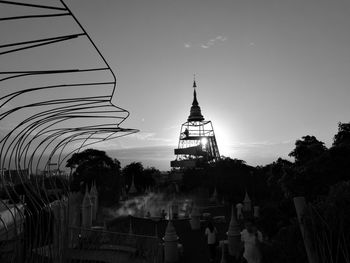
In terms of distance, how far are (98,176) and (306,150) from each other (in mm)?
27787

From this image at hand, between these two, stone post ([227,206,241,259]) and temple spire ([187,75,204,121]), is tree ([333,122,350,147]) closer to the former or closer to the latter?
stone post ([227,206,241,259])

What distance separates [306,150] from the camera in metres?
15.7

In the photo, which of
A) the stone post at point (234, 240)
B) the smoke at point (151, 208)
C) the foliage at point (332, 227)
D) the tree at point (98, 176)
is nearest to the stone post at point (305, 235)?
the foliage at point (332, 227)

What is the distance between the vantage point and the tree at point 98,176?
94.8 feet

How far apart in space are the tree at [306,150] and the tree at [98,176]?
10314mm

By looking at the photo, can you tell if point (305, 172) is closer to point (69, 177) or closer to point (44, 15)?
point (69, 177)

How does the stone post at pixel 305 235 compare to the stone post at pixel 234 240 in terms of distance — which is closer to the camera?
the stone post at pixel 305 235

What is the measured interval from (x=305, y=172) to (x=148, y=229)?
10541 mm

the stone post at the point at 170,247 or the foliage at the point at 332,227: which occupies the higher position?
the foliage at the point at 332,227

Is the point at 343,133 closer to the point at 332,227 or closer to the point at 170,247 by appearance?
the point at 170,247

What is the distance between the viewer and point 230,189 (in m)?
34.1

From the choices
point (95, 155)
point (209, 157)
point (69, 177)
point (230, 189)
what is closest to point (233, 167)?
point (230, 189)

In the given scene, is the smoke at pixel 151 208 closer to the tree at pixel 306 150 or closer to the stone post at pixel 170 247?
the tree at pixel 306 150

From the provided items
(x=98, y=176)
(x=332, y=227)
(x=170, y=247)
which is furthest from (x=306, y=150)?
(x=98, y=176)
